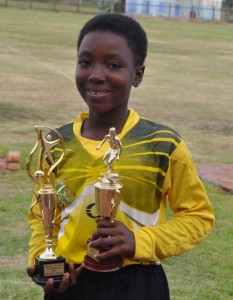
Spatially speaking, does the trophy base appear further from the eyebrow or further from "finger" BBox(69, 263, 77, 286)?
the eyebrow

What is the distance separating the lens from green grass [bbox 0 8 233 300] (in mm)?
5113

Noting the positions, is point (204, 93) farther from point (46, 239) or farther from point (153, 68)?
point (46, 239)

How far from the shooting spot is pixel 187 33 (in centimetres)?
3825

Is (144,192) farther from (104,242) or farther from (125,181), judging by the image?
(104,242)

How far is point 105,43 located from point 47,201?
0.50 metres

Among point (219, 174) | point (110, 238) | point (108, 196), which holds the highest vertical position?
point (108, 196)

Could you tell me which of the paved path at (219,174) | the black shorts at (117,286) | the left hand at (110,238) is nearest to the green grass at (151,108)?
the paved path at (219,174)

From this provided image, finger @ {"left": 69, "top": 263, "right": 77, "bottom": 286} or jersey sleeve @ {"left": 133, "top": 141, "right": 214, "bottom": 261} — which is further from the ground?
jersey sleeve @ {"left": 133, "top": 141, "right": 214, "bottom": 261}

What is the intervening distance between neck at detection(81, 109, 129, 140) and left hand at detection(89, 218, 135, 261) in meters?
0.36

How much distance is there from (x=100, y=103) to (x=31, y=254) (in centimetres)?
54

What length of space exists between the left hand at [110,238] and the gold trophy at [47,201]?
0.15 metres

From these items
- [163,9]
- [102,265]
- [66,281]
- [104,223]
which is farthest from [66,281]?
[163,9]

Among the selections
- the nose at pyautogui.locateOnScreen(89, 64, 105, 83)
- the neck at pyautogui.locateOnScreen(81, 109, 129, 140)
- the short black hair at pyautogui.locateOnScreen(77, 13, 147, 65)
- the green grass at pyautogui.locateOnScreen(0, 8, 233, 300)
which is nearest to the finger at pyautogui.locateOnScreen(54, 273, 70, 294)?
the neck at pyautogui.locateOnScreen(81, 109, 129, 140)

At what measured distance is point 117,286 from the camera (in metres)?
2.35
